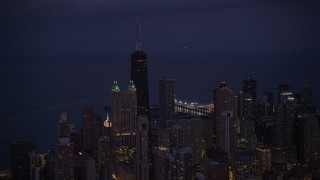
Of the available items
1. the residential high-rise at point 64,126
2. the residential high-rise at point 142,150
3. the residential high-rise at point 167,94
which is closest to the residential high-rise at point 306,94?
the residential high-rise at point 167,94

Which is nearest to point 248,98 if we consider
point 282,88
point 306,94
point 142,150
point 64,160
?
point 282,88

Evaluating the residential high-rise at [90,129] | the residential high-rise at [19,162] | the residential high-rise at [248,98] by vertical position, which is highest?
the residential high-rise at [248,98]

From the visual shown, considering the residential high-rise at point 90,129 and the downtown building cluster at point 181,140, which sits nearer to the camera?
the downtown building cluster at point 181,140

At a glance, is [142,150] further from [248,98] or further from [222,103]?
[248,98]

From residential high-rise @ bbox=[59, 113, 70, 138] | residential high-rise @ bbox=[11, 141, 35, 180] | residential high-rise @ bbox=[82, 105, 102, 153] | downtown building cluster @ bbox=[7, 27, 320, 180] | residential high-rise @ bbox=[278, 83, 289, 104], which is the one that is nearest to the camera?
residential high-rise @ bbox=[11, 141, 35, 180]

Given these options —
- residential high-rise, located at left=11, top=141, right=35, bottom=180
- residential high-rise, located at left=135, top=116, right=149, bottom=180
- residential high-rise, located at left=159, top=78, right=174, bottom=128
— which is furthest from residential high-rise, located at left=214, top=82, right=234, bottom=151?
residential high-rise, located at left=11, top=141, right=35, bottom=180

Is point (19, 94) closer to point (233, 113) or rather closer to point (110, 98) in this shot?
point (110, 98)

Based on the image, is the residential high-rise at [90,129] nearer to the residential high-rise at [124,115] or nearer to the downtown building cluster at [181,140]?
the downtown building cluster at [181,140]

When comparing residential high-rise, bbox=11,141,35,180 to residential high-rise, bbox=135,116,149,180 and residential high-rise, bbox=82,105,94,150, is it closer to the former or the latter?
residential high-rise, bbox=82,105,94,150
